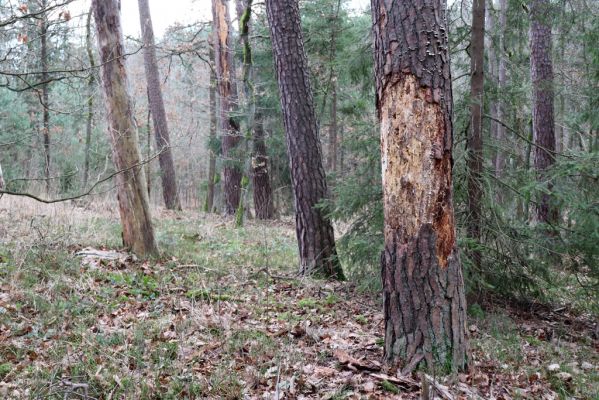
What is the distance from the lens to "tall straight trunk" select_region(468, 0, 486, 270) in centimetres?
593

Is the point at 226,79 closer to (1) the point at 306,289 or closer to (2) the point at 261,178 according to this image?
(2) the point at 261,178

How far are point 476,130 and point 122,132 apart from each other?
4799 mm

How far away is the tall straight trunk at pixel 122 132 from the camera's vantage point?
6.94 metres

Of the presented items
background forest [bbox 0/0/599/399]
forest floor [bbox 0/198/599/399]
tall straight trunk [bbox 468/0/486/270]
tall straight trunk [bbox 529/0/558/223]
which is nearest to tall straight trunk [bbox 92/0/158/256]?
background forest [bbox 0/0/599/399]

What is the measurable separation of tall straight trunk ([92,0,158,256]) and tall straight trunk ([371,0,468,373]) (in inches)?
169

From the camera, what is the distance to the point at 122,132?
7055 millimetres

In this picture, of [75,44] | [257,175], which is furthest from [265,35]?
[75,44]

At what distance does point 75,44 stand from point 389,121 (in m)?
11.4

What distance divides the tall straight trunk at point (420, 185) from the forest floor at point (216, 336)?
0.33 meters

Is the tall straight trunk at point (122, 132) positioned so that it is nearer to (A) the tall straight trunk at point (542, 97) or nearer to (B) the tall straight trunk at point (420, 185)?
(B) the tall straight trunk at point (420, 185)

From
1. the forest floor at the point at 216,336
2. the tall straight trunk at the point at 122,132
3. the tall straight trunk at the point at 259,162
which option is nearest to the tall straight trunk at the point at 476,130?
the forest floor at the point at 216,336

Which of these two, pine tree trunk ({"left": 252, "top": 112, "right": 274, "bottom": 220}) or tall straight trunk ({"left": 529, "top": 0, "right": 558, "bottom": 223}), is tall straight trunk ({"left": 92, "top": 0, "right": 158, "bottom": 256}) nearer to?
tall straight trunk ({"left": 529, "top": 0, "right": 558, "bottom": 223})

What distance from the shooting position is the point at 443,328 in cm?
383

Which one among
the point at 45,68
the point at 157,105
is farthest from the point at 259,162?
the point at 45,68
